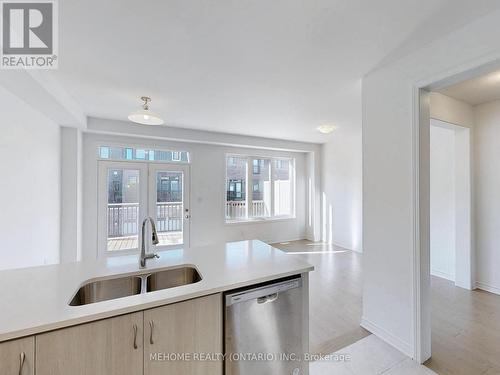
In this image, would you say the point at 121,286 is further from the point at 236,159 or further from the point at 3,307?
the point at 236,159

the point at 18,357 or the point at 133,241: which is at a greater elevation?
the point at 18,357

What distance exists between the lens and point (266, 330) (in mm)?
1427

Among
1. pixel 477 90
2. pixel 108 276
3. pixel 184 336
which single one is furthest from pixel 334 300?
pixel 477 90

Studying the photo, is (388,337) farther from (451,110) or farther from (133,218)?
(133,218)

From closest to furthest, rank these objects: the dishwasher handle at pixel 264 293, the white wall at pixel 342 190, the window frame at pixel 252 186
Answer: the dishwasher handle at pixel 264 293 → the white wall at pixel 342 190 → the window frame at pixel 252 186

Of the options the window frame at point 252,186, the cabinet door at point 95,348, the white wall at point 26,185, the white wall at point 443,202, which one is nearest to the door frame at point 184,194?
the window frame at point 252,186

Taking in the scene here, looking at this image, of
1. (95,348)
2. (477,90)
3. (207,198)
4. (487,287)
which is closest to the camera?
(95,348)

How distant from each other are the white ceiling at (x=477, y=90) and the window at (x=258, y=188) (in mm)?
3645

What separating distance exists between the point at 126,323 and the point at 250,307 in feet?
2.20

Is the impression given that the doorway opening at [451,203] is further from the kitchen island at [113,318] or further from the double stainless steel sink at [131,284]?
the double stainless steel sink at [131,284]

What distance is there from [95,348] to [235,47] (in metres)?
2.16

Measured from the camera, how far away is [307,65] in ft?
6.98

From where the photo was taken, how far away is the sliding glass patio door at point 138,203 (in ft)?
13.8

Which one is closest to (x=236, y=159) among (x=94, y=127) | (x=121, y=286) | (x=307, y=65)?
(x=94, y=127)
